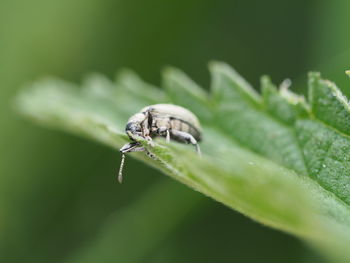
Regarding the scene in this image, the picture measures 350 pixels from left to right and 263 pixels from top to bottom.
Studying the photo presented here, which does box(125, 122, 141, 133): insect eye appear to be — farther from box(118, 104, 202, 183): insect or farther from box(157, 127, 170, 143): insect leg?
box(157, 127, 170, 143): insect leg

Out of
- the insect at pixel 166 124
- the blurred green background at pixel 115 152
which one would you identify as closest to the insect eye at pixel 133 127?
the insect at pixel 166 124

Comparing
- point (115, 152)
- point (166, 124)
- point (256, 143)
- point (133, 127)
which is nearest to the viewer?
point (256, 143)

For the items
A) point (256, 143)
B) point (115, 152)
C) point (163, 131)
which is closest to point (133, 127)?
point (163, 131)

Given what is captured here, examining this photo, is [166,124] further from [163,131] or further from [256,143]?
[256,143]

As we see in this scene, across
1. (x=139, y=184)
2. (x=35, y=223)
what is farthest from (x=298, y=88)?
(x=35, y=223)

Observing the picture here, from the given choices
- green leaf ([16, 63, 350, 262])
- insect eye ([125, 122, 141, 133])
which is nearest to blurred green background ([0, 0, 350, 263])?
green leaf ([16, 63, 350, 262])
